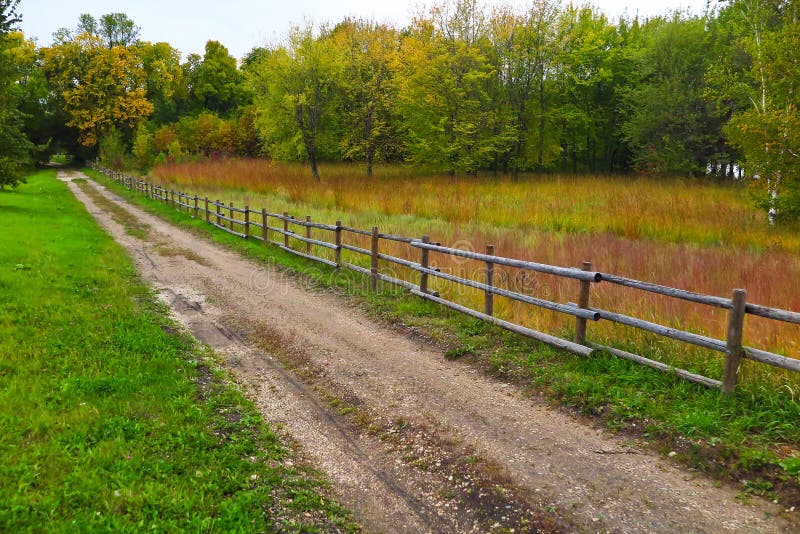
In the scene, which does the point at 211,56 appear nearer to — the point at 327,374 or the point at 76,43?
the point at 76,43

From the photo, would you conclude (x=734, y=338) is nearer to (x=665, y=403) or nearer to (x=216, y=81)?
(x=665, y=403)

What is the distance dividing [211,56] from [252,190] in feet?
182

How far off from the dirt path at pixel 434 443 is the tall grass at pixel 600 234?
6.31ft

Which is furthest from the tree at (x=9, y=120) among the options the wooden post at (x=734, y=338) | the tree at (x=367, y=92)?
the wooden post at (x=734, y=338)

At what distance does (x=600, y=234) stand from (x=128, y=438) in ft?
39.6

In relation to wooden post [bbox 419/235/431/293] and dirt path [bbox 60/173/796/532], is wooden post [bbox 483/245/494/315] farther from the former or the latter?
wooden post [bbox 419/235/431/293]

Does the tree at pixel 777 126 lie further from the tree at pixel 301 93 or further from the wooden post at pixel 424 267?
the tree at pixel 301 93

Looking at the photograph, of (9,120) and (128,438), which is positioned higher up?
(9,120)

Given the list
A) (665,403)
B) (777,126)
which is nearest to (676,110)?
(777,126)

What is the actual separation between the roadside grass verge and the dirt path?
23cm

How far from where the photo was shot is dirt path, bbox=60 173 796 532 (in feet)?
12.6

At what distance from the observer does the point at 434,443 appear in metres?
4.93

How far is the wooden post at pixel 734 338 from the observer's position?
4988mm

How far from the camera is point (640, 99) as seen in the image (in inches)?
1314
